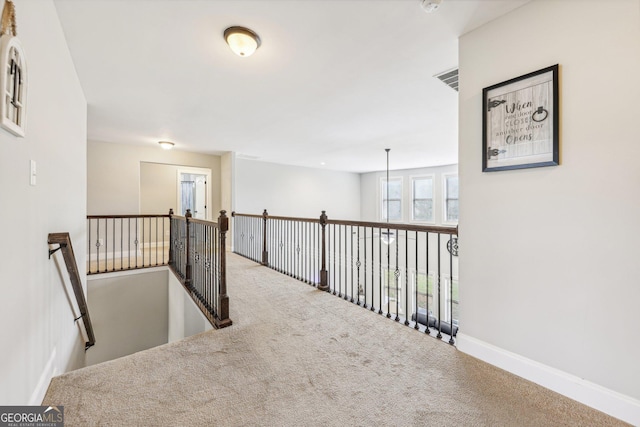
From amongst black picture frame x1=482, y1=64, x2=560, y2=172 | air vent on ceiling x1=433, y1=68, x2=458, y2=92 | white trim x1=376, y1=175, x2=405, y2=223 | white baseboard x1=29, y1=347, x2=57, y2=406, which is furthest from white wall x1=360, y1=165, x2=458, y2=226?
white baseboard x1=29, y1=347, x2=57, y2=406

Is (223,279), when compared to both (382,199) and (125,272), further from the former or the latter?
(382,199)

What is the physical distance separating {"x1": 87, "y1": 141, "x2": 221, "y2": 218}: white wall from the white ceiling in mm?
676

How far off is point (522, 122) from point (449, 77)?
1.18 meters

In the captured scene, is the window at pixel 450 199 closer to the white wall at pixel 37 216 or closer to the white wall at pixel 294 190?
the white wall at pixel 294 190

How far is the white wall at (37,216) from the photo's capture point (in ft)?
3.85

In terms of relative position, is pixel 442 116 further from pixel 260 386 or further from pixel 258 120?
pixel 260 386

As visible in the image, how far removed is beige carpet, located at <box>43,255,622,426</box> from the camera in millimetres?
1395

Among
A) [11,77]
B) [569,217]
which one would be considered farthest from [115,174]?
[569,217]

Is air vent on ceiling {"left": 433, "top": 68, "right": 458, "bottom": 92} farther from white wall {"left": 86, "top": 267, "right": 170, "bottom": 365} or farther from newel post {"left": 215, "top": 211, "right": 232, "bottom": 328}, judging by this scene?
white wall {"left": 86, "top": 267, "right": 170, "bottom": 365}

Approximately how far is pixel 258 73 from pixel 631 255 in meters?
3.01

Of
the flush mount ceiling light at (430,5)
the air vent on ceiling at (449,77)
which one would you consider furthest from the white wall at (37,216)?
the air vent on ceiling at (449,77)

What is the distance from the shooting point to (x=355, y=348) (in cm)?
208

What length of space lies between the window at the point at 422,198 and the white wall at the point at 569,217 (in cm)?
655

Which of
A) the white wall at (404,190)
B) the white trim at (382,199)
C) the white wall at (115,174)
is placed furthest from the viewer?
the white trim at (382,199)
